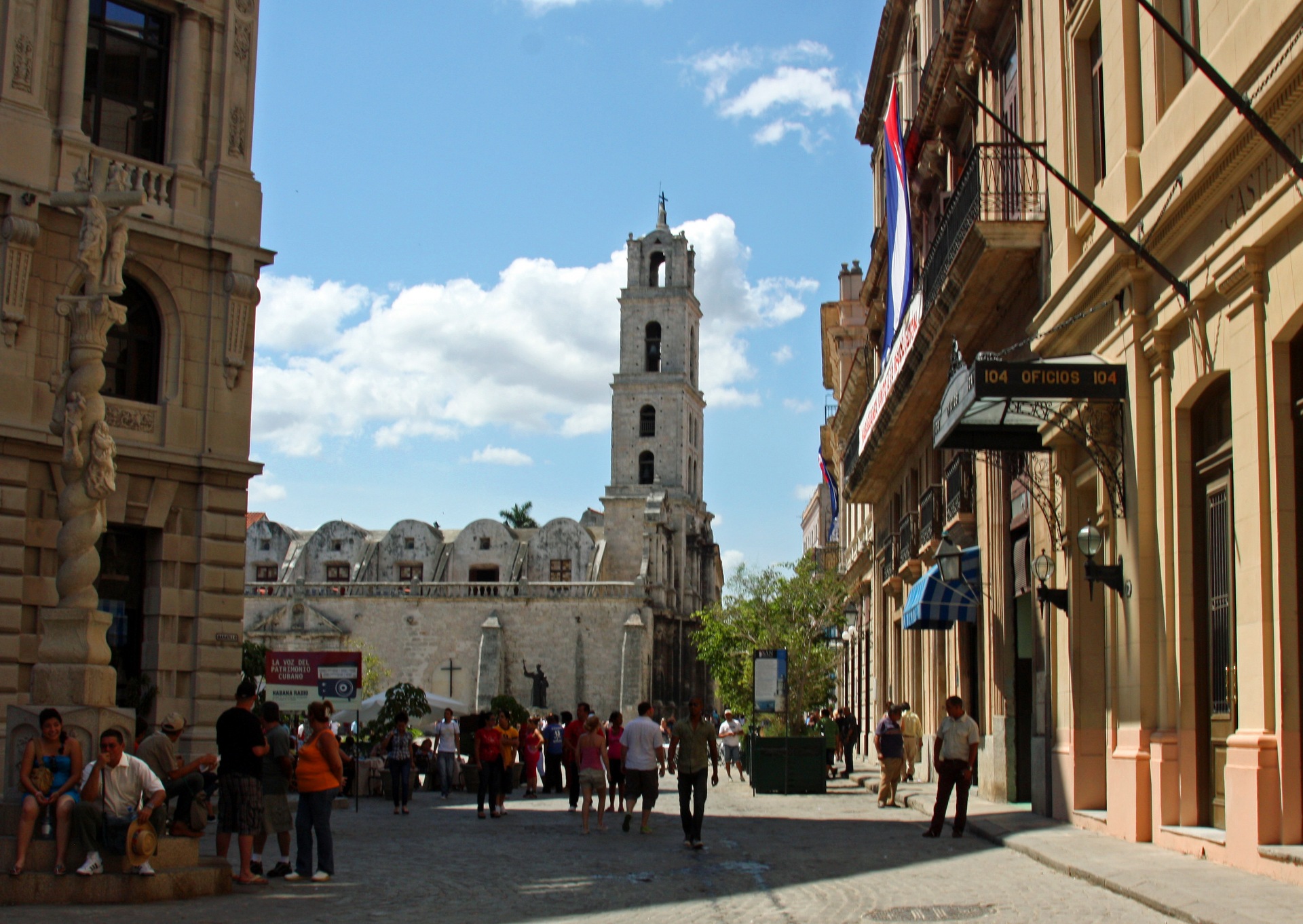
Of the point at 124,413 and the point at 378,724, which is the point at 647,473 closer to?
the point at 378,724

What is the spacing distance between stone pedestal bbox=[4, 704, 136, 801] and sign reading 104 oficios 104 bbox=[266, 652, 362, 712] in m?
10.7

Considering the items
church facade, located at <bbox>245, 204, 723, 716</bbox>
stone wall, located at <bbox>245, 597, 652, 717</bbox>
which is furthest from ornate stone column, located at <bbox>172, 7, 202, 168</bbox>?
stone wall, located at <bbox>245, 597, 652, 717</bbox>

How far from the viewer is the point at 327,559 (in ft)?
229

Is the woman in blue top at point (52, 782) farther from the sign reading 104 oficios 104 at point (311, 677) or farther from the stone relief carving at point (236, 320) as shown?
the sign reading 104 oficios 104 at point (311, 677)

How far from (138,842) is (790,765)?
51.4 ft

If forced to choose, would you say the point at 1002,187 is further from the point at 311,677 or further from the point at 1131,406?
the point at 311,677

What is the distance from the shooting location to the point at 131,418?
1822 cm

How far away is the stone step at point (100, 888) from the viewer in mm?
9523

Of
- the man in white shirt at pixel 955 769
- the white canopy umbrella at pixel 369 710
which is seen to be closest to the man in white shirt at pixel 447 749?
the white canopy umbrella at pixel 369 710

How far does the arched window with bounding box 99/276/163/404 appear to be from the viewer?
18.5 m

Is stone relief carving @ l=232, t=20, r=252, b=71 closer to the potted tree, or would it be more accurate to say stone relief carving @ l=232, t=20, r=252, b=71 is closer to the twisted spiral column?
the twisted spiral column

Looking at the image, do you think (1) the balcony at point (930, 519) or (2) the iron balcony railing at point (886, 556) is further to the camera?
(2) the iron balcony railing at point (886, 556)

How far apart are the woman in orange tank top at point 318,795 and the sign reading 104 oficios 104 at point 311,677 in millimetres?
10233

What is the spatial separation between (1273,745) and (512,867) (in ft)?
20.6
